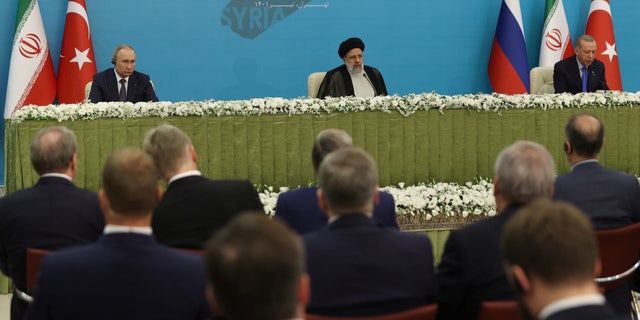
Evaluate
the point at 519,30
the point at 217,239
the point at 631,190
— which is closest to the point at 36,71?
the point at 519,30

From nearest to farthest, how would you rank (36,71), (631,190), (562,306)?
(562,306) < (631,190) < (36,71)

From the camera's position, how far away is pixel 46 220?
119 inches

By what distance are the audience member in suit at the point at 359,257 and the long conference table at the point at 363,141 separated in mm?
2915

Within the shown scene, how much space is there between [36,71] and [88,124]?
2747mm

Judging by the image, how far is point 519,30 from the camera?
8555mm

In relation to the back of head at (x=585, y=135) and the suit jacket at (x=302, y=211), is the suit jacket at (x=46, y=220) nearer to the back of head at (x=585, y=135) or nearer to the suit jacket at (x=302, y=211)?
the suit jacket at (x=302, y=211)

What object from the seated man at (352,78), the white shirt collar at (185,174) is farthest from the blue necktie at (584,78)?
the white shirt collar at (185,174)

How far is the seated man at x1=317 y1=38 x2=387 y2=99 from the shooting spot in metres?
7.07

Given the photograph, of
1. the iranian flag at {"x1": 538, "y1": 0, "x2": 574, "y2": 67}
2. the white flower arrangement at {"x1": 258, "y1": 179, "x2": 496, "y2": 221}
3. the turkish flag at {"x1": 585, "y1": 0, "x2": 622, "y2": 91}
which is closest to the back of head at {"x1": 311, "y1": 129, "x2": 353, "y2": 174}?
the white flower arrangement at {"x1": 258, "y1": 179, "x2": 496, "y2": 221}

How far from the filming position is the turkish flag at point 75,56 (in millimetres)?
7773

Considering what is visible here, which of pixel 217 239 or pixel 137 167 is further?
pixel 137 167

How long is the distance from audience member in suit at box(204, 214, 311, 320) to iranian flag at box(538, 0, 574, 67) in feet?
25.0

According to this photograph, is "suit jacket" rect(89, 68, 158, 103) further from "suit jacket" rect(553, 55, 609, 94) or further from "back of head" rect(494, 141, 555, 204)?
"back of head" rect(494, 141, 555, 204)

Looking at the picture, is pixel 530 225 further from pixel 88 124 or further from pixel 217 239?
pixel 88 124
